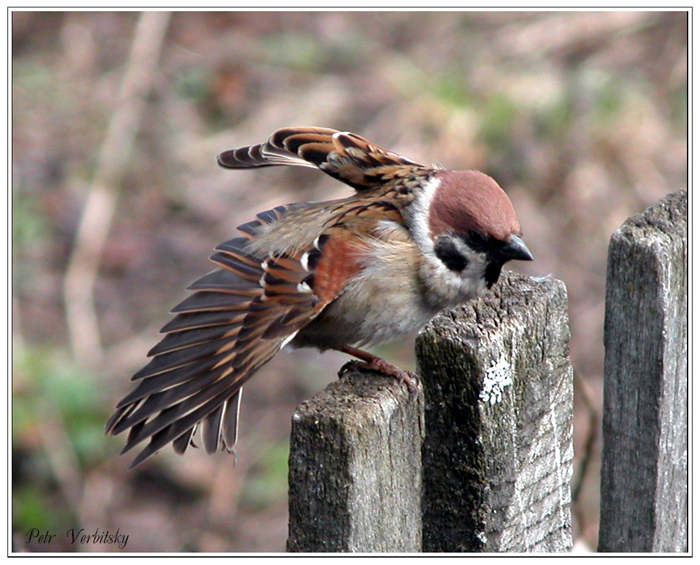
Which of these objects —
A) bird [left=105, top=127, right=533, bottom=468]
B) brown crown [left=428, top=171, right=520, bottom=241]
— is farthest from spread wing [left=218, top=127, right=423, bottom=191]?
brown crown [left=428, top=171, right=520, bottom=241]

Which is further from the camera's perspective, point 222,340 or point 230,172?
point 230,172

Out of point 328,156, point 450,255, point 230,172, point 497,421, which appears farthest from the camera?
A: point 230,172

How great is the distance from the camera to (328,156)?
10.6 feet

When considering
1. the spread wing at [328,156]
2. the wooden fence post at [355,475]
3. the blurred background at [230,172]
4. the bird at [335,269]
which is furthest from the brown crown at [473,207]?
the blurred background at [230,172]

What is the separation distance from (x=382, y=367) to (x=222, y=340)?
1.60 ft

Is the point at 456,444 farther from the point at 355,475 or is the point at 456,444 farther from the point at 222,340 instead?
the point at 222,340

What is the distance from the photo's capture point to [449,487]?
2.08 metres

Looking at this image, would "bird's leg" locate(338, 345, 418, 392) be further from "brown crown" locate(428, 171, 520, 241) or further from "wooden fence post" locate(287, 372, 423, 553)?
"brown crown" locate(428, 171, 520, 241)

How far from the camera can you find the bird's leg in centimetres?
203

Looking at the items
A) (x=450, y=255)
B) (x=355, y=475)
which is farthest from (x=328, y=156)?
(x=355, y=475)

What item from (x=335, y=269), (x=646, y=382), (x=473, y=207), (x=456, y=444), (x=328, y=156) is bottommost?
(x=456, y=444)

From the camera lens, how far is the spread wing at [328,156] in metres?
3.24

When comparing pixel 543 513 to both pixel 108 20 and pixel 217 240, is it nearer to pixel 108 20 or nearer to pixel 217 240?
pixel 217 240

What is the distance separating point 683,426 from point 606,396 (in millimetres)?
236
